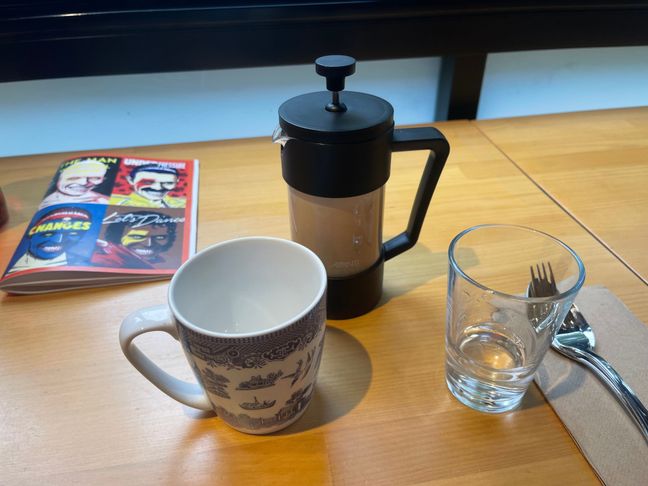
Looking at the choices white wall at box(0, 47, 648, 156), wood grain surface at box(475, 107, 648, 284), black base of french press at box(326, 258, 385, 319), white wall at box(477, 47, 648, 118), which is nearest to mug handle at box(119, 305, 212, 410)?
black base of french press at box(326, 258, 385, 319)

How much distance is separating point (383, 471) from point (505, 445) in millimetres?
102

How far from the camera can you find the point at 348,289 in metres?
0.51

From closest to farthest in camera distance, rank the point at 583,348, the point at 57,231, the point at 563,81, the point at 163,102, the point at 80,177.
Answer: the point at 583,348 → the point at 57,231 → the point at 80,177 → the point at 163,102 → the point at 563,81

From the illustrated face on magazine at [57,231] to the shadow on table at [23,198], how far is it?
0.21ft

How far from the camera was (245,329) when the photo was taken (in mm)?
487

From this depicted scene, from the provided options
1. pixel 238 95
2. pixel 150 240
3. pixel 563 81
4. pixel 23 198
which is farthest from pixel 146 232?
pixel 563 81

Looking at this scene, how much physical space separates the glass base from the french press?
134mm

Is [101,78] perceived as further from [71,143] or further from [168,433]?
[168,433]

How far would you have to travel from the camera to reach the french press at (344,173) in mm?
441

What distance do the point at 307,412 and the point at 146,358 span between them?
0.47 ft

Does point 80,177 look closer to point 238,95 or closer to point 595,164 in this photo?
point 238,95

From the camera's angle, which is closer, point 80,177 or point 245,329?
point 245,329

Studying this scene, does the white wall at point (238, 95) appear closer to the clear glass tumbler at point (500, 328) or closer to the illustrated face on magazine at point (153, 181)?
the illustrated face on magazine at point (153, 181)

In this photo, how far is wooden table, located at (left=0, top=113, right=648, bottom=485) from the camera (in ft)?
1.32
